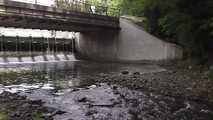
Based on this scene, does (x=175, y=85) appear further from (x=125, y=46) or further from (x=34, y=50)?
(x=34, y=50)

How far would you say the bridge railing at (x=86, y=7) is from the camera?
45.5 m

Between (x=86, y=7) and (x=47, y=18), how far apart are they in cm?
1185

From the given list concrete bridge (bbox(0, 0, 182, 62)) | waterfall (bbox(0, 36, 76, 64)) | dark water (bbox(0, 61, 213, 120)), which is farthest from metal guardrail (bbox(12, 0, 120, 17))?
dark water (bbox(0, 61, 213, 120))

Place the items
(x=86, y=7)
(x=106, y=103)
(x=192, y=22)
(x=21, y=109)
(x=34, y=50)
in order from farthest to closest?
1. (x=34, y=50)
2. (x=86, y=7)
3. (x=192, y=22)
4. (x=106, y=103)
5. (x=21, y=109)

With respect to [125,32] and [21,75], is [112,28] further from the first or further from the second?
[21,75]

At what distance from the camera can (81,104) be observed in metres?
16.4

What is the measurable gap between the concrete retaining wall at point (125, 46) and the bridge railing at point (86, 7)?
123 inches

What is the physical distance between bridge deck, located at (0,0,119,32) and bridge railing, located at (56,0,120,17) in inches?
108

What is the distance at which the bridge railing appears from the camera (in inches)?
1790

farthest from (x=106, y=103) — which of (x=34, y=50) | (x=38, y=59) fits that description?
(x=34, y=50)

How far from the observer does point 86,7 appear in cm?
4556

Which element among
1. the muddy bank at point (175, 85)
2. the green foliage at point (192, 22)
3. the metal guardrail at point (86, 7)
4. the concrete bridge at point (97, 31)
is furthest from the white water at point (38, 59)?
the muddy bank at point (175, 85)

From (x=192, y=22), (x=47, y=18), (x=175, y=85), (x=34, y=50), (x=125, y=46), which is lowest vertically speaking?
(x=34, y=50)

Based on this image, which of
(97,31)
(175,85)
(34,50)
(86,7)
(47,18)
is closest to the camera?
(175,85)
